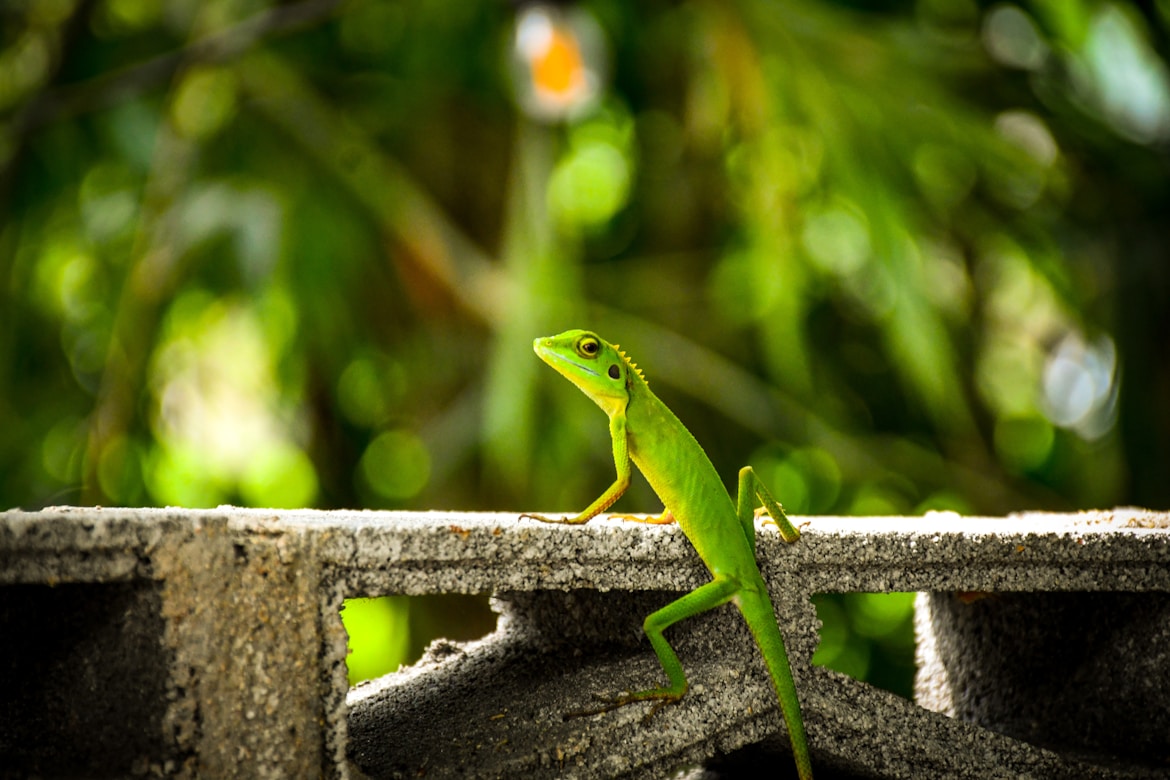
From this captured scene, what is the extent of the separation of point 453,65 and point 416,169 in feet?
2.06

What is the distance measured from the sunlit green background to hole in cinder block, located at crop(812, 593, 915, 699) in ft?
0.11

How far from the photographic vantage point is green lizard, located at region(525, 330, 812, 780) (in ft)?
4.38

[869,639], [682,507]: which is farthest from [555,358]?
[869,639]

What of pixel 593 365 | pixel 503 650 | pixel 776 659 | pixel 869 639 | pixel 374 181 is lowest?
pixel 776 659

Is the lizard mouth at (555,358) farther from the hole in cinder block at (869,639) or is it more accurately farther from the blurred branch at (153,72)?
the hole in cinder block at (869,639)

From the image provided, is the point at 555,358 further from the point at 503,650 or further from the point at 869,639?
the point at 869,639

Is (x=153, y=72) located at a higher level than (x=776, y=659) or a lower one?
higher

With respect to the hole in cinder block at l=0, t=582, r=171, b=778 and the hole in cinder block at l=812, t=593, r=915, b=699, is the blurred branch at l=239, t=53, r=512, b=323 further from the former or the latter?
the hole in cinder block at l=0, t=582, r=171, b=778

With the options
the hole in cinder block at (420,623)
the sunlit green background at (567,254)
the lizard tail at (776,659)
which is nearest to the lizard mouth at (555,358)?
the lizard tail at (776,659)

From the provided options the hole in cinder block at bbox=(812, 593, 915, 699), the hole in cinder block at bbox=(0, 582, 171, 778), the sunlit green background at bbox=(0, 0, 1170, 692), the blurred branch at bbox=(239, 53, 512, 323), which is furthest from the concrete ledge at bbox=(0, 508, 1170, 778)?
the hole in cinder block at bbox=(812, 593, 915, 699)

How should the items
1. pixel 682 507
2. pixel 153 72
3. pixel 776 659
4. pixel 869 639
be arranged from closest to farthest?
pixel 776 659, pixel 682 507, pixel 153 72, pixel 869 639

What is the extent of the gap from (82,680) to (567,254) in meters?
3.55

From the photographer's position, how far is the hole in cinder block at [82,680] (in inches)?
41.3

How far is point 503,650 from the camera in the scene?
1703 millimetres
